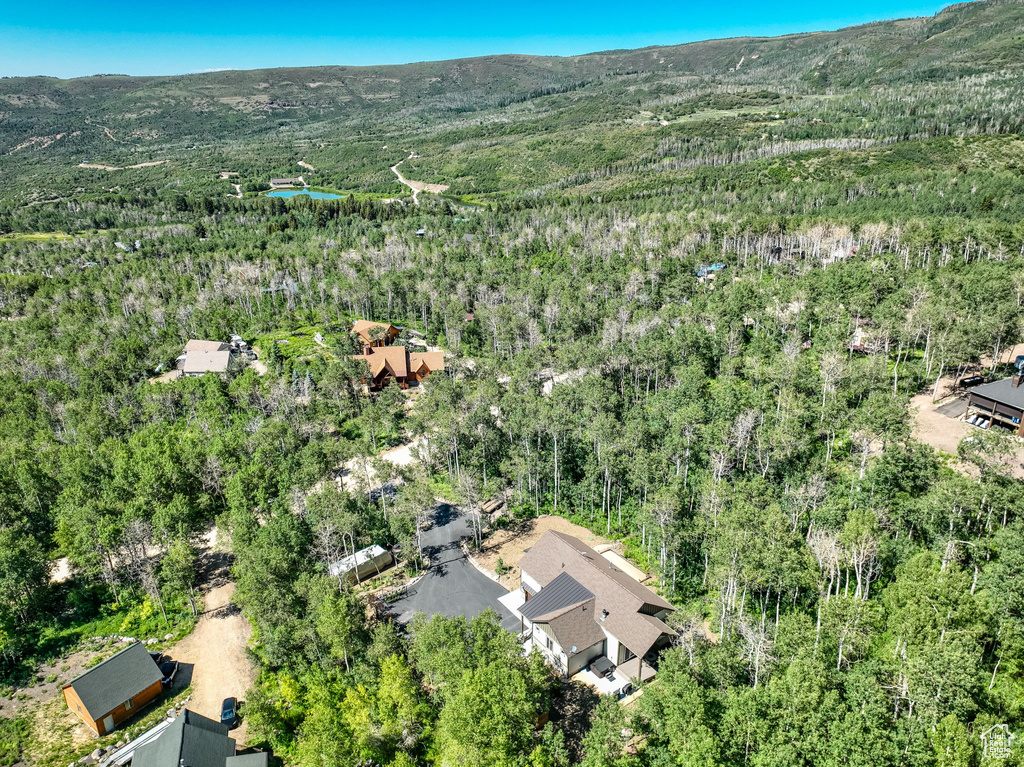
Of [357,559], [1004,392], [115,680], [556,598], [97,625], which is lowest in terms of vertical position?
[97,625]

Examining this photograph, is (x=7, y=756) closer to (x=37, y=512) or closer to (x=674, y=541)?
(x=37, y=512)

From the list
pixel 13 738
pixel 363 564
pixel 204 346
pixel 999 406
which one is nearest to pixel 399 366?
pixel 204 346

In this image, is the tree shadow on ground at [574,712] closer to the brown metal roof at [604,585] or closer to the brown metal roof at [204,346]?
the brown metal roof at [604,585]

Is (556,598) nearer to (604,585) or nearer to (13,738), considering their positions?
(604,585)

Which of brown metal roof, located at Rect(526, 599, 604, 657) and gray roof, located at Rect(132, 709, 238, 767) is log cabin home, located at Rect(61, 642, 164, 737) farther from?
brown metal roof, located at Rect(526, 599, 604, 657)

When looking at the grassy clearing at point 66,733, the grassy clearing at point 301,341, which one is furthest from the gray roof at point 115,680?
the grassy clearing at point 301,341

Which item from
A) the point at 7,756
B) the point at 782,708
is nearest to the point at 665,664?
the point at 782,708

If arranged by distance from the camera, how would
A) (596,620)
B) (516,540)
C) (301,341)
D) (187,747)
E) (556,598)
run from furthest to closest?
(301,341) → (516,540) → (556,598) → (596,620) → (187,747)
